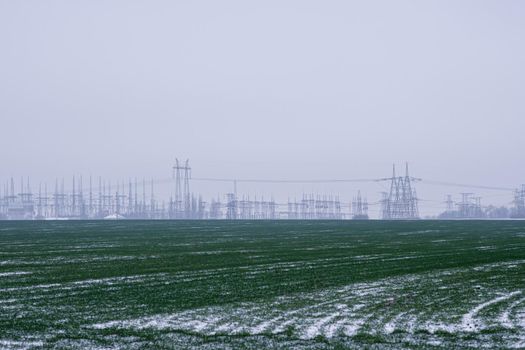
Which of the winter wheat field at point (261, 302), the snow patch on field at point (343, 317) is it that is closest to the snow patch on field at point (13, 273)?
the winter wheat field at point (261, 302)

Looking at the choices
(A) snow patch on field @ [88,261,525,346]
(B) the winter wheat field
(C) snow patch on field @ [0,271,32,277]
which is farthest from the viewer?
(C) snow patch on field @ [0,271,32,277]

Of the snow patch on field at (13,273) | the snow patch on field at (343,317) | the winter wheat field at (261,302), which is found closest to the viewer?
the winter wheat field at (261,302)

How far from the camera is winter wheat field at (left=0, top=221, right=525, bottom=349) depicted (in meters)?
13.0

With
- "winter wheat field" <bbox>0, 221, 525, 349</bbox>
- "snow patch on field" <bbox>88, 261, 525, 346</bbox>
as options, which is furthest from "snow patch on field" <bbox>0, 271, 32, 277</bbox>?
"snow patch on field" <bbox>88, 261, 525, 346</bbox>

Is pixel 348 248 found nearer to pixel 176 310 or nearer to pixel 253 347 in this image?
pixel 176 310

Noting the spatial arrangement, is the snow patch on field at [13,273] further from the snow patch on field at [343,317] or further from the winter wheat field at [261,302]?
the snow patch on field at [343,317]

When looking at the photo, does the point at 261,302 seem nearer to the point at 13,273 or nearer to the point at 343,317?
the point at 343,317

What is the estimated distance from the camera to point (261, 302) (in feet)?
56.7

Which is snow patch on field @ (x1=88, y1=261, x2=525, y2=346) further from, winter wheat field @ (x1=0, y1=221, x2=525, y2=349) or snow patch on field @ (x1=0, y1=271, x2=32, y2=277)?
snow patch on field @ (x1=0, y1=271, x2=32, y2=277)

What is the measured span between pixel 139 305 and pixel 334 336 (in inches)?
221

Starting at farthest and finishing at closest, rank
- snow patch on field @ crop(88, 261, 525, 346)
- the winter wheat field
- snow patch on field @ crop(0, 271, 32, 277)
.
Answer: snow patch on field @ crop(0, 271, 32, 277) < snow patch on field @ crop(88, 261, 525, 346) < the winter wheat field

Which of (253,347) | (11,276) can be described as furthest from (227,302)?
(11,276)

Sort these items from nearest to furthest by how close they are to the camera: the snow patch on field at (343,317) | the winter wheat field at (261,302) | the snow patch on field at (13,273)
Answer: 1. the winter wheat field at (261,302)
2. the snow patch on field at (343,317)
3. the snow patch on field at (13,273)

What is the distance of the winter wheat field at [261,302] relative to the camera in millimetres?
12961
